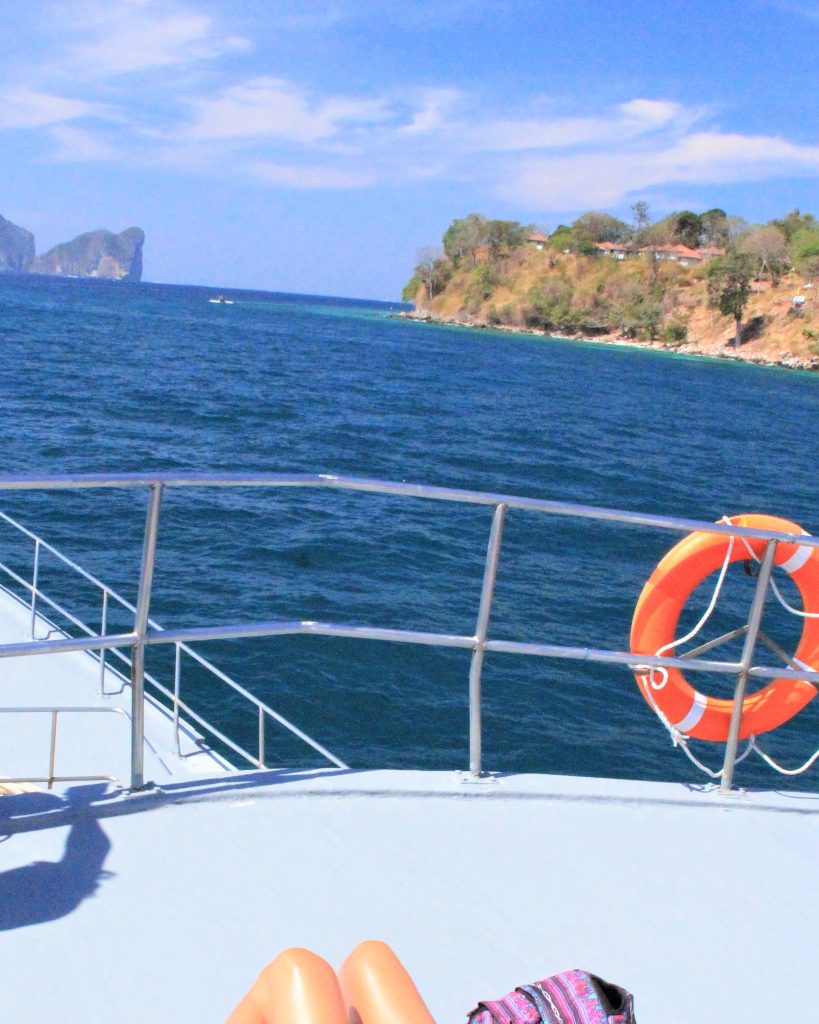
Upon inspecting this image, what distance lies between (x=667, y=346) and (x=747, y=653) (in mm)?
102371

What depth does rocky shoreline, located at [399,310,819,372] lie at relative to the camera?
3396 inches

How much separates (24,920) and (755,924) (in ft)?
5.95

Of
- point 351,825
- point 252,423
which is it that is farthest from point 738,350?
point 351,825

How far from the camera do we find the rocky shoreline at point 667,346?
8625 centimetres

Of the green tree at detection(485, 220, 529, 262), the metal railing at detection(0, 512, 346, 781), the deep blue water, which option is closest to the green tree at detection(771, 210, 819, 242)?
the green tree at detection(485, 220, 529, 262)

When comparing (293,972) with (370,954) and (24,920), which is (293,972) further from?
(24,920)

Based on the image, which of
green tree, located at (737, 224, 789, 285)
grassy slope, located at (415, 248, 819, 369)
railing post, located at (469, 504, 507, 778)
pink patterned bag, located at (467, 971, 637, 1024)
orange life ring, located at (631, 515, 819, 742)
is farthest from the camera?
green tree, located at (737, 224, 789, 285)

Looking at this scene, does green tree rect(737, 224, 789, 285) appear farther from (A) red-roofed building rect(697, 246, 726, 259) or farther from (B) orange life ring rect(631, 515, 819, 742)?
(B) orange life ring rect(631, 515, 819, 742)

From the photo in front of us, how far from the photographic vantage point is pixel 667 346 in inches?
3967

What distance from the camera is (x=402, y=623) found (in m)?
12.2

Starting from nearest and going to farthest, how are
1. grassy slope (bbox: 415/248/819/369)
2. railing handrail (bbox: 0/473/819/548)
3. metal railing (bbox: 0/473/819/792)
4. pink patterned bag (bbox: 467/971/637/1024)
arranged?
pink patterned bag (bbox: 467/971/637/1024)
railing handrail (bbox: 0/473/819/548)
metal railing (bbox: 0/473/819/792)
grassy slope (bbox: 415/248/819/369)

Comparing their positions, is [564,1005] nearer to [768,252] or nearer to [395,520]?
[395,520]

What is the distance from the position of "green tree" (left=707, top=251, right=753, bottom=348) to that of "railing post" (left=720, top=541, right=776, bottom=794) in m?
96.8

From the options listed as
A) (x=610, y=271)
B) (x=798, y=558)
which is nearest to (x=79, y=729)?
(x=798, y=558)
